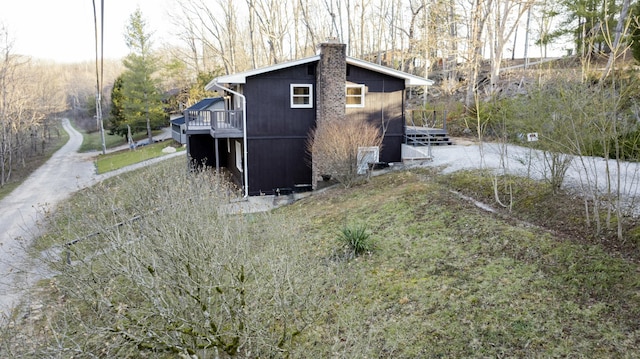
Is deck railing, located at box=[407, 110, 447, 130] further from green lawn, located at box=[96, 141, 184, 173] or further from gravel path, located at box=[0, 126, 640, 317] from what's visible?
green lawn, located at box=[96, 141, 184, 173]

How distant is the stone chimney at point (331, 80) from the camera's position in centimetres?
1666

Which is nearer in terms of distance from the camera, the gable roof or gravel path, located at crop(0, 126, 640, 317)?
gravel path, located at crop(0, 126, 640, 317)

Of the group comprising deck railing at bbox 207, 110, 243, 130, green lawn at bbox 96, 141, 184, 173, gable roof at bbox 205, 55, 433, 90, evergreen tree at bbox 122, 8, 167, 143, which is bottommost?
green lawn at bbox 96, 141, 184, 173

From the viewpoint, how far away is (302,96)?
56.6 feet

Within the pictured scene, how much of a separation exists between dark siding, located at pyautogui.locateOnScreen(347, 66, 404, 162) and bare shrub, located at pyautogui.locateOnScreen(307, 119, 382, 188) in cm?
160

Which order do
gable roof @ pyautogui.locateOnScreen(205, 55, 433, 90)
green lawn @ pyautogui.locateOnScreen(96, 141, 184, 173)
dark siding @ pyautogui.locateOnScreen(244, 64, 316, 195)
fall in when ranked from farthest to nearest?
green lawn @ pyautogui.locateOnScreen(96, 141, 184, 173), dark siding @ pyautogui.locateOnScreen(244, 64, 316, 195), gable roof @ pyautogui.locateOnScreen(205, 55, 433, 90)

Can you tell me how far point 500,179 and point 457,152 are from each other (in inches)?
241

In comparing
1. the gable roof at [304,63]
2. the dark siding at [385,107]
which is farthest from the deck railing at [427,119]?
the gable roof at [304,63]

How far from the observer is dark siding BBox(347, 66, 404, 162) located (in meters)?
17.8

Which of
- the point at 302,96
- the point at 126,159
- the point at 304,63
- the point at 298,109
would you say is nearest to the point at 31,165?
the point at 126,159

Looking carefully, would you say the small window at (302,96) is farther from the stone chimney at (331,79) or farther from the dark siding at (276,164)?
the dark siding at (276,164)

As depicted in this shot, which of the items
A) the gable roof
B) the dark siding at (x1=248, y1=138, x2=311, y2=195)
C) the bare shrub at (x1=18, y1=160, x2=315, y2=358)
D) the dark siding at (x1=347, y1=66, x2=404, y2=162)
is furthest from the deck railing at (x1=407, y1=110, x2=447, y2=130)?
the bare shrub at (x1=18, y1=160, x2=315, y2=358)

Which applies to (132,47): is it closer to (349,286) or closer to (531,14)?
(531,14)

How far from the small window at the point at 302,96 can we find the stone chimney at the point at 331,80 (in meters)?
0.45
